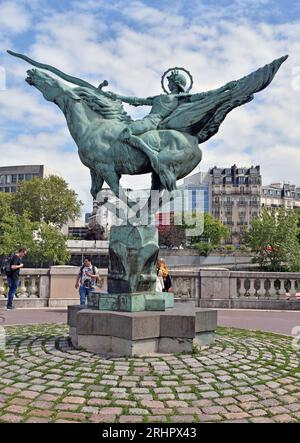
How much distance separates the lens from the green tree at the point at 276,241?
3975cm

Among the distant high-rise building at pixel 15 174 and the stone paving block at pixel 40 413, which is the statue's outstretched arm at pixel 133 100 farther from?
the distant high-rise building at pixel 15 174

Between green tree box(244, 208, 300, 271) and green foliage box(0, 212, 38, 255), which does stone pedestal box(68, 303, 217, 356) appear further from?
green tree box(244, 208, 300, 271)

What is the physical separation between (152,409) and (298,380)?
2.23 meters

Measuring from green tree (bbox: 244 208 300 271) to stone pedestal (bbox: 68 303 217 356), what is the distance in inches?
1332

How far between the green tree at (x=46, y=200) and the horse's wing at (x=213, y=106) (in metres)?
57.5

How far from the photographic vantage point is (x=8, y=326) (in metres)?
9.28

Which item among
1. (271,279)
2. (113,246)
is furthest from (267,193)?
(113,246)

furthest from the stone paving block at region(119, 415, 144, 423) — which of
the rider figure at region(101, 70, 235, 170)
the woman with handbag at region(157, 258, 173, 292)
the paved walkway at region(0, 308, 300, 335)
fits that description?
the woman with handbag at region(157, 258, 173, 292)

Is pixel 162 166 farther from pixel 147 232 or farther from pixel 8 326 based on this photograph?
pixel 8 326

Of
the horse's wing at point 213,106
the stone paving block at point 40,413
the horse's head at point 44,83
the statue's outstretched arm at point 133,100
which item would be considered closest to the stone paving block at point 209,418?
the stone paving block at point 40,413

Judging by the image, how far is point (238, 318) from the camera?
1148cm

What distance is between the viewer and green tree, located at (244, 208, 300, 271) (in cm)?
3975

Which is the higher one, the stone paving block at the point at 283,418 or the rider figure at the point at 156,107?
the rider figure at the point at 156,107

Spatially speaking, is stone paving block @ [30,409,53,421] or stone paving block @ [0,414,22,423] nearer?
stone paving block @ [0,414,22,423]
